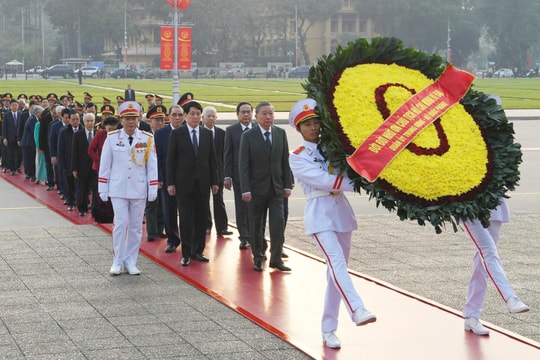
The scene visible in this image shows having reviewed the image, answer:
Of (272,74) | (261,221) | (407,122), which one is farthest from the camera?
(272,74)

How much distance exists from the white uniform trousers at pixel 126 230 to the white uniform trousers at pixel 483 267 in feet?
12.8

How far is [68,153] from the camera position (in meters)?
15.9

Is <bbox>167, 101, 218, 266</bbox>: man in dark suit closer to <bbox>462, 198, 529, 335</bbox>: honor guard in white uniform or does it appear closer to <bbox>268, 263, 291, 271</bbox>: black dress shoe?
<bbox>268, 263, 291, 271</bbox>: black dress shoe

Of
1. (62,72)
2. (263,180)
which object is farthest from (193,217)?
(62,72)

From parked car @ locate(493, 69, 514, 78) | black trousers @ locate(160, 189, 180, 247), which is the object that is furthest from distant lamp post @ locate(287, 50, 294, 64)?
black trousers @ locate(160, 189, 180, 247)

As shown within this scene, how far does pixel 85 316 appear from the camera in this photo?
837 centimetres

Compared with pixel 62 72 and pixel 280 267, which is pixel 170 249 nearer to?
pixel 280 267

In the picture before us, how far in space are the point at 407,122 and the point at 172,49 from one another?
28.8m

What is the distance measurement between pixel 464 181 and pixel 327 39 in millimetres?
120322

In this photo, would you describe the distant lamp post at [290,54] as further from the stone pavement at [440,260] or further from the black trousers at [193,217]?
the black trousers at [193,217]

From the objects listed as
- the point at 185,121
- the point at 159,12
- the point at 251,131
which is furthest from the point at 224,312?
the point at 159,12

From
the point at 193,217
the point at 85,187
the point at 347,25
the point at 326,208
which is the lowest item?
the point at 85,187

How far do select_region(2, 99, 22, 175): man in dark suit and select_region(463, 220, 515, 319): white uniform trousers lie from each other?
14951 millimetres

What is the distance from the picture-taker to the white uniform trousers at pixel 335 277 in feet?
23.0
